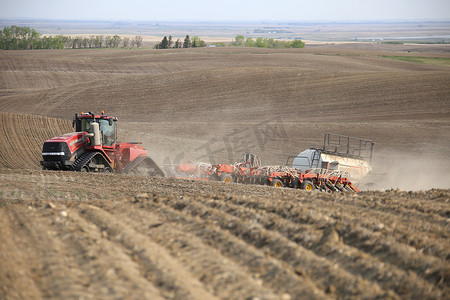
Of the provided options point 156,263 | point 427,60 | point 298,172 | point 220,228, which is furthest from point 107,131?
point 427,60

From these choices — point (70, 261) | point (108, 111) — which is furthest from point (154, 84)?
point (70, 261)

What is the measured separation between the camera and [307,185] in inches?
727

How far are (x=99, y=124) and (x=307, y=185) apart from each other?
26.7 feet

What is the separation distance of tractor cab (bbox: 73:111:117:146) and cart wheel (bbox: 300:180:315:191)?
7401mm

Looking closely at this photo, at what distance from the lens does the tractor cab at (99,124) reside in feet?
52.7

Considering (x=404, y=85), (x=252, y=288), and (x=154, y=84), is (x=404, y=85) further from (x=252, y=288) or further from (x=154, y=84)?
(x=252, y=288)

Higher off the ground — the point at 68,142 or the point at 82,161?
the point at 68,142

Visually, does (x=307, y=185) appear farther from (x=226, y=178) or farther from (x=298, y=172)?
(x=226, y=178)

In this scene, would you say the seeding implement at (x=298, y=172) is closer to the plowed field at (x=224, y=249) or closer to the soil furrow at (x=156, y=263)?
the plowed field at (x=224, y=249)

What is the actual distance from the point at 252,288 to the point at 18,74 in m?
57.4

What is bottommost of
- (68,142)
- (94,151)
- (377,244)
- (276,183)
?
(276,183)

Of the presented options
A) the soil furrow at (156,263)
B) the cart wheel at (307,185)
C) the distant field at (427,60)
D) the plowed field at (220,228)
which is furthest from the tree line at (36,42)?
the soil furrow at (156,263)

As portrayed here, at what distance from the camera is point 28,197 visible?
12.1 meters

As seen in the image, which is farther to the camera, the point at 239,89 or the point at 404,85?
the point at 239,89
